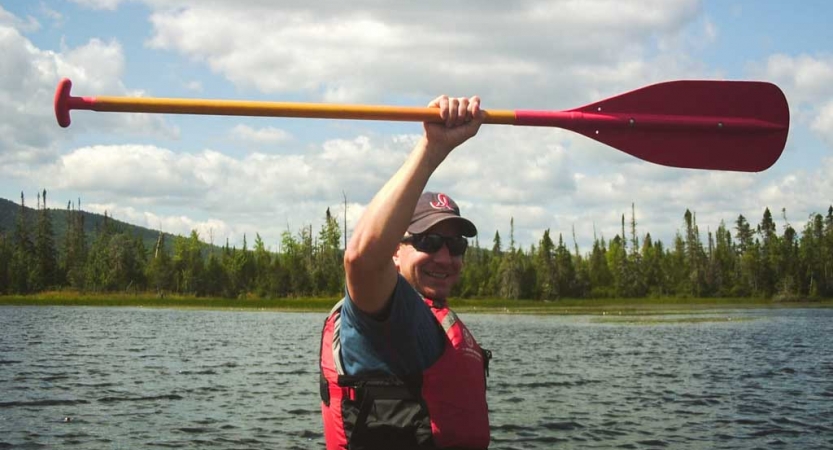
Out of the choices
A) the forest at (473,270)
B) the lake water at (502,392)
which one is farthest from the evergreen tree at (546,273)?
the lake water at (502,392)

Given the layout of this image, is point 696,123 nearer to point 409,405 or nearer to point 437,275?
point 437,275

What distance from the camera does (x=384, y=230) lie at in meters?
3.23

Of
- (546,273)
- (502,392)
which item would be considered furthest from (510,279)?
(502,392)

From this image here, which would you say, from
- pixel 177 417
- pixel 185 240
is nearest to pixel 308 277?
pixel 185 240

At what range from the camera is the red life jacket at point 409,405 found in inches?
149

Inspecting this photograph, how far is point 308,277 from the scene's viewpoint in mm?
120625

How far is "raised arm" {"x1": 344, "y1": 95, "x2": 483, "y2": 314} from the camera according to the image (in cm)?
323

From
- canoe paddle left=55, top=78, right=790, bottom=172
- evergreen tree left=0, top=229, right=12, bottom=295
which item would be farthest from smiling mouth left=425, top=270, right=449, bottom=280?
evergreen tree left=0, top=229, right=12, bottom=295

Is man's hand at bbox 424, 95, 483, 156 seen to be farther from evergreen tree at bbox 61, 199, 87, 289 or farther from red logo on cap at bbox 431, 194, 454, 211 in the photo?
evergreen tree at bbox 61, 199, 87, 289

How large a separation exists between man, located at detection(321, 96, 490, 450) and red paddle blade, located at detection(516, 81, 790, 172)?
4.20 ft

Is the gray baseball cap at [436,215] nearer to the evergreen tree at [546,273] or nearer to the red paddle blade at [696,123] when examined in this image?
the red paddle blade at [696,123]

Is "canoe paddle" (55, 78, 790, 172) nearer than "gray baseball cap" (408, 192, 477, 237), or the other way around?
"gray baseball cap" (408, 192, 477, 237)

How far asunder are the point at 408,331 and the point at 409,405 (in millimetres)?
417

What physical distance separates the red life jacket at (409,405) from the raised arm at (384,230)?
529mm
